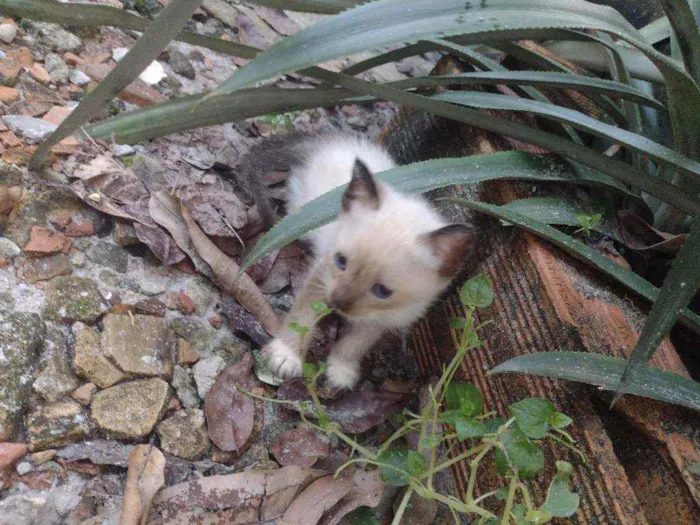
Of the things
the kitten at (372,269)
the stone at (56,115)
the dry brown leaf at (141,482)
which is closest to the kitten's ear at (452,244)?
the kitten at (372,269)

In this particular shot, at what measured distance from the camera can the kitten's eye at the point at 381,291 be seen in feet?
5.24

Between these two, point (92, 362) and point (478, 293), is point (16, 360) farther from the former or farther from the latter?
point (478, 293)

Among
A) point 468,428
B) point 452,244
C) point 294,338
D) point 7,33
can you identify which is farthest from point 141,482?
point 7,33

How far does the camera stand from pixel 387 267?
158 centimetres

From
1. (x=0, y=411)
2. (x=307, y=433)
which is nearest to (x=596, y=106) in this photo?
(x=307, y=433)

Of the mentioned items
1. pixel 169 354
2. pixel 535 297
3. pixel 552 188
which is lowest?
pixel 169 354

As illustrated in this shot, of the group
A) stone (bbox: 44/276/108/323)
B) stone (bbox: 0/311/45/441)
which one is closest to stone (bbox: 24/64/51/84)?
stone (bbox: 44/276/108/323)

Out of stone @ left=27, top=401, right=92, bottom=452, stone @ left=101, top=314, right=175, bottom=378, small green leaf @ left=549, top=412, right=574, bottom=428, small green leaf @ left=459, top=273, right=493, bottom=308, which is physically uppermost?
small green leaf @ left=459, top=273, right=493, bottom=308

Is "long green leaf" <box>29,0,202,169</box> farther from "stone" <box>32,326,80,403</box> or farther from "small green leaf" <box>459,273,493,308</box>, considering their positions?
"small green leaf" <box>459,273,493,308</box>

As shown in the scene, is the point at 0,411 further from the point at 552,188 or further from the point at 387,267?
the point at 552,188

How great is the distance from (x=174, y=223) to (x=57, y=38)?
93cm

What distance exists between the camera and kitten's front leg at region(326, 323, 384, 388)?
1675 millimetres

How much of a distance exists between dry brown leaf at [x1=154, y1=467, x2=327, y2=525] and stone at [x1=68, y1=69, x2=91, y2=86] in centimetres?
144

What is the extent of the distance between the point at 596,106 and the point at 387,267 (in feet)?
3.66
